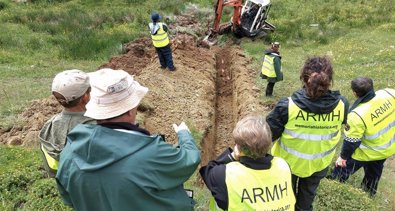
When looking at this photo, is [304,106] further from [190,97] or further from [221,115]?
[221,115]

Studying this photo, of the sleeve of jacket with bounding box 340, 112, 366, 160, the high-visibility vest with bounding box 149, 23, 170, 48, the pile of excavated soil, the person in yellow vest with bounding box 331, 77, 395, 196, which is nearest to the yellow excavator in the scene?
the pile of excavated soil

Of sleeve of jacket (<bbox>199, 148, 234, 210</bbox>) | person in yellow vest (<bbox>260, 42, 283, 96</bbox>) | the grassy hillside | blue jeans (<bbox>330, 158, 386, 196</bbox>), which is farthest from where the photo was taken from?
person in yellow vest (<bbox>260, 42, 283, 96</bbox>)

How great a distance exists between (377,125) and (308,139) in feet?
5.12

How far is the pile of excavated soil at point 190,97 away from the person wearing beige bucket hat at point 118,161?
5.34m

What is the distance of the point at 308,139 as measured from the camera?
418 centimetres

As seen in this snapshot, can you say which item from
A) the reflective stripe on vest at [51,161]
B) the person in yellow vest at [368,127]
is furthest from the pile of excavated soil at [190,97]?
the reflective stripe on vest at [51,161]

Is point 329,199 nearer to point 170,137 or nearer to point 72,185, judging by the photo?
point 72,185

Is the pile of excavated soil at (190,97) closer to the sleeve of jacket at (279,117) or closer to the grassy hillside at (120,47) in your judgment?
the grassy hillside at (120,47)

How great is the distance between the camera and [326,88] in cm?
391

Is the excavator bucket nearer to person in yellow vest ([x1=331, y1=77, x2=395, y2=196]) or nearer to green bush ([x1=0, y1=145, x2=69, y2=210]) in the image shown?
person in yellow vest ([x1=331, y1=77, x2=395, y2=196])

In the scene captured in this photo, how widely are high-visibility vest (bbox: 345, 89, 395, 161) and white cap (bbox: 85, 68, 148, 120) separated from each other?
3.36 m

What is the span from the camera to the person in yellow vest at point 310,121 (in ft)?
12.9

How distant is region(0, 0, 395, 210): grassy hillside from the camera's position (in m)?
5.33

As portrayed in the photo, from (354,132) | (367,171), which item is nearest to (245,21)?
(367,171)
